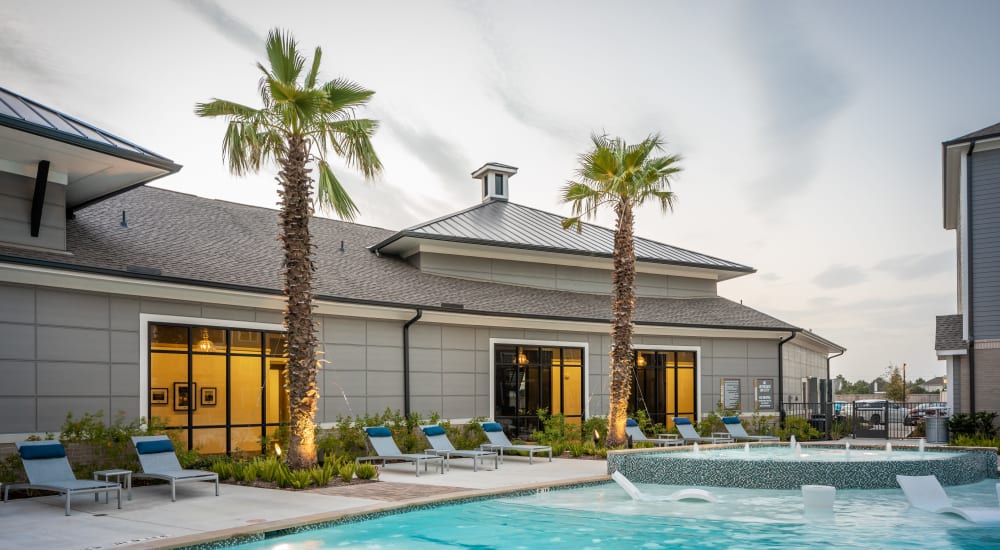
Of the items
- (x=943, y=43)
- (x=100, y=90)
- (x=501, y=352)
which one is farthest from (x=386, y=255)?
(x=943, y=43)

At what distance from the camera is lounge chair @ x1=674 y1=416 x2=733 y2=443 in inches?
811

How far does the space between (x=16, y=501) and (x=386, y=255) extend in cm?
1276

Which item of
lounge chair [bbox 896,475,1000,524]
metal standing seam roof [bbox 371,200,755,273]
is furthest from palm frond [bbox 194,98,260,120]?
lounge chair [bbox 896,475,1000,524]

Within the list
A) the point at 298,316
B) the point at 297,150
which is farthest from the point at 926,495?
the point at 297,150

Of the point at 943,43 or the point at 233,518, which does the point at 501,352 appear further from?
the point at 943,43

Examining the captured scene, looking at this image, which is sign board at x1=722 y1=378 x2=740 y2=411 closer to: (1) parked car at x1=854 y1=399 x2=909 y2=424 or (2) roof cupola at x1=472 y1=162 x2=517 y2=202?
(1) parked car at x1=854 y1=399 x2=909 y2=424

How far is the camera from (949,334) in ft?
76.8

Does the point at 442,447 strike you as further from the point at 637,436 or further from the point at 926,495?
the point at 926,495

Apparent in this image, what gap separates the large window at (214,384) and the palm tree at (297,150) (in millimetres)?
1425

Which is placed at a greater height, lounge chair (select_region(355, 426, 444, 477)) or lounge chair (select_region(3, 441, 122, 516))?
lounge chair (select_region(3, 441, 122, 516))

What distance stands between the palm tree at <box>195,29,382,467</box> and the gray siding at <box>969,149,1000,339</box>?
17324 millimetres

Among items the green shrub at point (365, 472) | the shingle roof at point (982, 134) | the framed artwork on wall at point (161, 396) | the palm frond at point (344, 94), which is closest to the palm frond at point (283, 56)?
the palm frond at point (344, 94)

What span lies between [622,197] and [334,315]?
742 centimetres

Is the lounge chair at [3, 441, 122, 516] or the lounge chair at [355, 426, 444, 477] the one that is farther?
the lounge chair at [355, 426, 444, 477]
